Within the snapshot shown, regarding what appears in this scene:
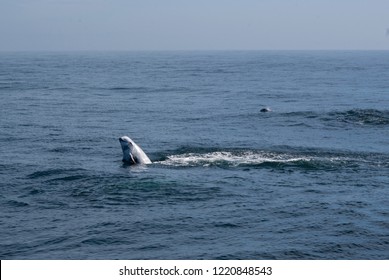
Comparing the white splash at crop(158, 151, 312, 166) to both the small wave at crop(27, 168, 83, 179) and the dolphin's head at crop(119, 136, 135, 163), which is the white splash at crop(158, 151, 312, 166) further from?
the small wave at crop(27, 168, 83, 179)

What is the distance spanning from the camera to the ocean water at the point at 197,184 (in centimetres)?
2800

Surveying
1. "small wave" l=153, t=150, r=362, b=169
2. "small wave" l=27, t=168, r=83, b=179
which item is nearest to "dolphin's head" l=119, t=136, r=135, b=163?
"small wave" l=153, t=150, r=362, b=169

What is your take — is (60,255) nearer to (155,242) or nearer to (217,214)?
(155,242)

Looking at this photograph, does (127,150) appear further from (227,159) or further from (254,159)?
(254,159)

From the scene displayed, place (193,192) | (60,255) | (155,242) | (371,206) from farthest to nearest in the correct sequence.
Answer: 1. (193,192)
2. (371,206)
3. (155,242)
4. (60,255)

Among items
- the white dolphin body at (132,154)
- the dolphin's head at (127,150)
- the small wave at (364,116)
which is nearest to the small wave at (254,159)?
the white dolphin body at (132,154)

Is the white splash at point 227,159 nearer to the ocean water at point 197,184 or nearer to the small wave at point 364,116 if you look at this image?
the ocean water at point 197,184

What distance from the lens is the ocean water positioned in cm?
2800

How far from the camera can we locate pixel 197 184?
37.2 metres

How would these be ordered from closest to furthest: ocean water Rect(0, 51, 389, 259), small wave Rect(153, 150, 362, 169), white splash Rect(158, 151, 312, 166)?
ocean water Rect(0, 51, 389, 259) → small wave Rect(153, 150, 362, 169) → white splash Rect(158, 151, 312, 166)

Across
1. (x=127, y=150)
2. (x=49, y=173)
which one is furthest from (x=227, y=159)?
(x=49, y=173)

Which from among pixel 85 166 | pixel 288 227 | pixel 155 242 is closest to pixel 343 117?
pixel 85 166

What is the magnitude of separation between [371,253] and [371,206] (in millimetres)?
6680

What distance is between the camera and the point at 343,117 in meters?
66.2
